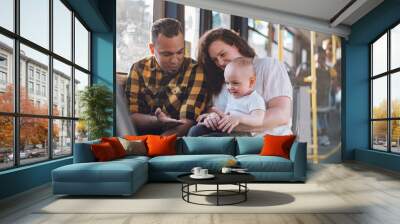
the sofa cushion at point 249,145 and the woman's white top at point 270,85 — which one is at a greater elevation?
the woman's white top at point 270,85

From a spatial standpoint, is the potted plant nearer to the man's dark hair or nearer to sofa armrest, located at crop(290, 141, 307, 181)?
the man's dark hair

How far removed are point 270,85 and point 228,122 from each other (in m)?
1.32

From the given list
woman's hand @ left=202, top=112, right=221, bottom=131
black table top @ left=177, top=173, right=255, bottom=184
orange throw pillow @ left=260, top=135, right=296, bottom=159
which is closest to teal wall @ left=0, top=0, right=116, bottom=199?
woman's hand @ left=202, top=112, right=221, bottom=131

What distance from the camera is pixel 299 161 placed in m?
6.10

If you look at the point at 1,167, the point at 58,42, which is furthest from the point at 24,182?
the point at 58,42

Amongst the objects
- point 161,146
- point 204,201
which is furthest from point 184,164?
point 204,201

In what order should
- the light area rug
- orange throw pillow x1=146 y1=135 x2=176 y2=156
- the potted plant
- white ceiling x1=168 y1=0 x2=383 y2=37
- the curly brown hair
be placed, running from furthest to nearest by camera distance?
the curly brown hair → white ceiling x1=168 y1=0 x2=383 y2=37 → the potted plant → orange throw pillow x1=146 y1=135 x2=176 y2=156 → the light area rug

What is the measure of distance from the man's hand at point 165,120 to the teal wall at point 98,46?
1.18m

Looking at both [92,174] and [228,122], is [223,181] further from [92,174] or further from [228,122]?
[228,122]

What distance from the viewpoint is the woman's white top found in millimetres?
8719

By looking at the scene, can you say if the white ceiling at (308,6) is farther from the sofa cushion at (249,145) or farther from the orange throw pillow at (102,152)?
the orange throw pillow at (102,152)

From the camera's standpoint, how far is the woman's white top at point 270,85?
872 cm

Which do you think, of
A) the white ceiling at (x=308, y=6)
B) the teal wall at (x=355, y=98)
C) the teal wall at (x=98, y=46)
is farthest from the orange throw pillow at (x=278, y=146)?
the teal wall at (x=98, y=46)

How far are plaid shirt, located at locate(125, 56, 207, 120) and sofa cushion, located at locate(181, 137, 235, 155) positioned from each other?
1630 millimetres
